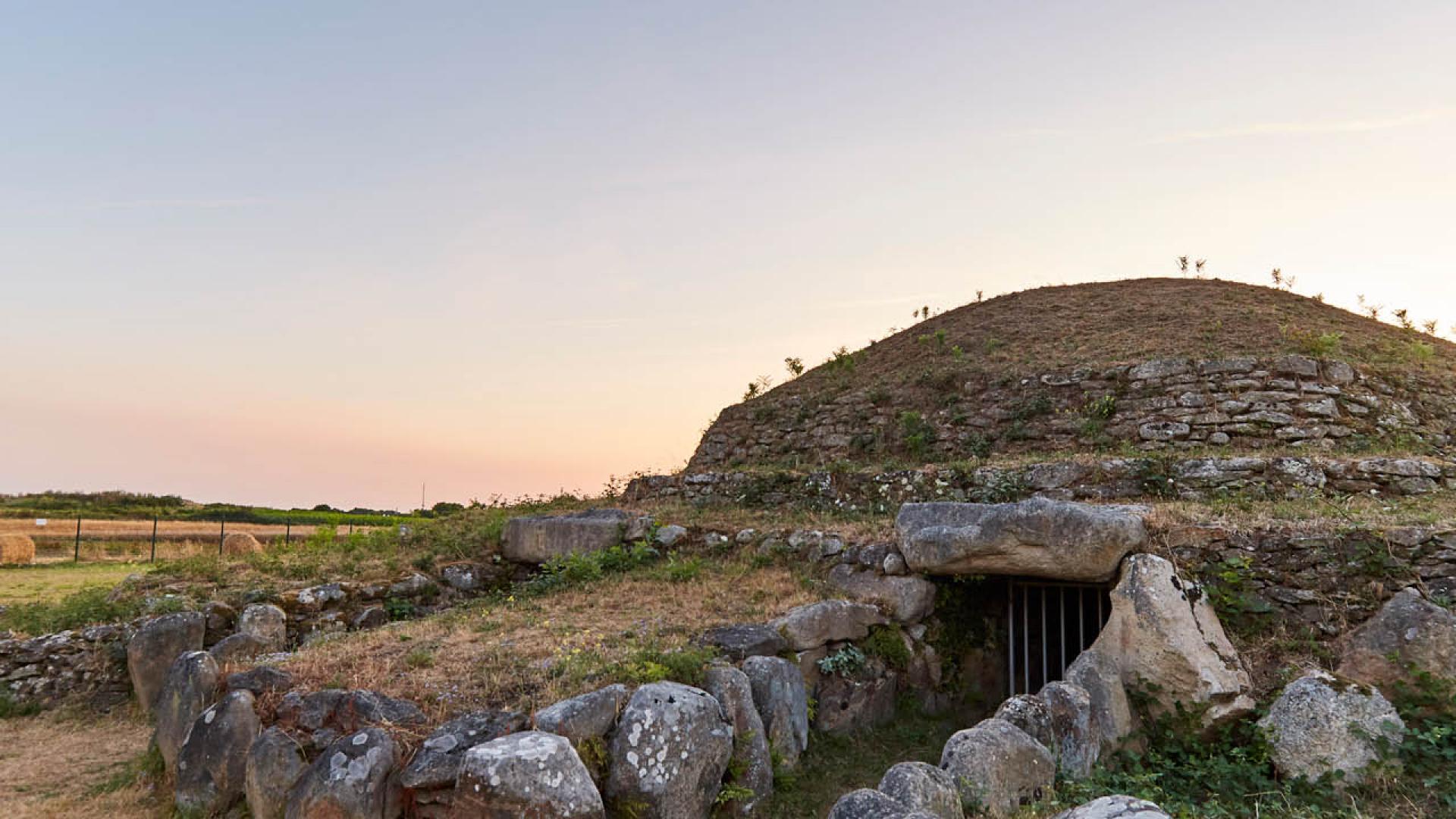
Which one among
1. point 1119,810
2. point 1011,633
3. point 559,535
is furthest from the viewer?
point 559,535

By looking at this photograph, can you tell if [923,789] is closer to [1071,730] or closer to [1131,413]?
[1071,730]

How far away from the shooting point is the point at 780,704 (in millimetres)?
7543

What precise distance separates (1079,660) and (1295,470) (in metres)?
4.94

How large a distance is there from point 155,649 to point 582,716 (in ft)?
20.5

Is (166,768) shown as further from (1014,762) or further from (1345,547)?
Answer: (1345,547)

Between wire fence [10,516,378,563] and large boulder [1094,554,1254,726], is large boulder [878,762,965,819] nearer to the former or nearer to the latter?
large boulder [1094,554,1254,726]

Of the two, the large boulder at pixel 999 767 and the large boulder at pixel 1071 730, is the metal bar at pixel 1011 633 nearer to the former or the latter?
the large boulder at pixel 1071 730

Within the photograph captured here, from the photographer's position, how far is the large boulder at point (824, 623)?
28.1 feet

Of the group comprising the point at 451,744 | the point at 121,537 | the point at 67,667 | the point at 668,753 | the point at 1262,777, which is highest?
the point at 121,537

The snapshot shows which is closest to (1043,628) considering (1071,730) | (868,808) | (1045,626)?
(1045,626)

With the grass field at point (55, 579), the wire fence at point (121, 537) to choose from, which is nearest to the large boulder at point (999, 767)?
the grass field at point (55, 579)

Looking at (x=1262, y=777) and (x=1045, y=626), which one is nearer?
(x=1262, y=777)

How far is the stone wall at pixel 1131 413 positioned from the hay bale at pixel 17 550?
1901cm

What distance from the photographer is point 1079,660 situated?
823cm
